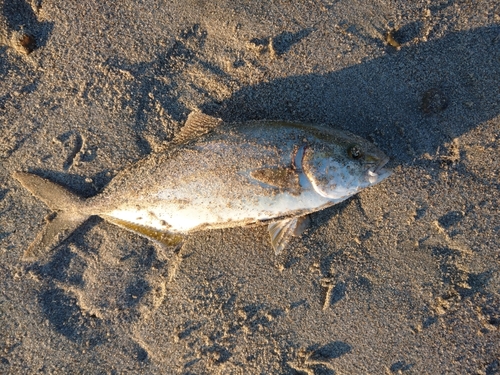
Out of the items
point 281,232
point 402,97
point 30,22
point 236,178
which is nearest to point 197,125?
point 236,178

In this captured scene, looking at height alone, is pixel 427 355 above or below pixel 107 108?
below

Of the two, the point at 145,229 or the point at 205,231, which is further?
the point at 205,231

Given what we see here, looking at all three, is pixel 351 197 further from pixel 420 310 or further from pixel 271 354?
pixel 271 354

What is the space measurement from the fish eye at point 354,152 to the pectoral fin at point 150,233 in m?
1.80

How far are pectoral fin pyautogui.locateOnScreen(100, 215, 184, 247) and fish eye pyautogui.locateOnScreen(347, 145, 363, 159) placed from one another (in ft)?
5.90

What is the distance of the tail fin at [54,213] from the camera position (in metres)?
3.34

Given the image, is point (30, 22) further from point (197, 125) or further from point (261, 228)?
point (261, 228)

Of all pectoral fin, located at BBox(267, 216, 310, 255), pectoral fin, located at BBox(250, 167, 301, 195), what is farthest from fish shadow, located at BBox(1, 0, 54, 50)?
pectoral fin, located at BBox(267, 216, 310, 255)

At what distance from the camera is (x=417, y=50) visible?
3.45 m

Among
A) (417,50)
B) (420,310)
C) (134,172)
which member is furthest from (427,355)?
(134,172)

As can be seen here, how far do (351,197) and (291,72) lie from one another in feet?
4.65

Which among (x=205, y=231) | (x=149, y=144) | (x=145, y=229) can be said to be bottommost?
(x=145, y=229)

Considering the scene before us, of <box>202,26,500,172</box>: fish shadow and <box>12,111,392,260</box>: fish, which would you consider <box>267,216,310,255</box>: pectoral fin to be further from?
<box>202,26,500,172</box>: fish shadow

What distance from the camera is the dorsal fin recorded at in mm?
3287
